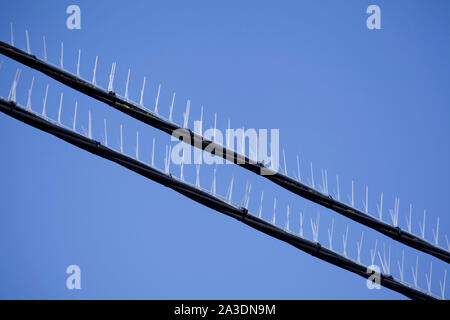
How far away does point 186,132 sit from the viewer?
28.9ft

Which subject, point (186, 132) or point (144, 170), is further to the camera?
point (186, 132)

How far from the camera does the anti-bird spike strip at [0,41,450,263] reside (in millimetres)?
8789

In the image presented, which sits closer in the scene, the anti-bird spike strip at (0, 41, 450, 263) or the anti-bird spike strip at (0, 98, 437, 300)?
the anti-bird spike strip at (0, 98, 437, 300)

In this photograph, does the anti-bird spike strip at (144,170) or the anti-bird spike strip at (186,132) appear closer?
the anti-bird spike strip at (144,170)

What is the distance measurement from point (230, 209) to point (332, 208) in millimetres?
1880

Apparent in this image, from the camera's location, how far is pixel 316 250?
919 centimetres

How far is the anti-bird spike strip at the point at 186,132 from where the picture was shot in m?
8.79

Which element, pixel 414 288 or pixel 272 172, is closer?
pixel 272 172

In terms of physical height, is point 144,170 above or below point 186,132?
below

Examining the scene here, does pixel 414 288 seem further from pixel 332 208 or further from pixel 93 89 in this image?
pixel 93 89
